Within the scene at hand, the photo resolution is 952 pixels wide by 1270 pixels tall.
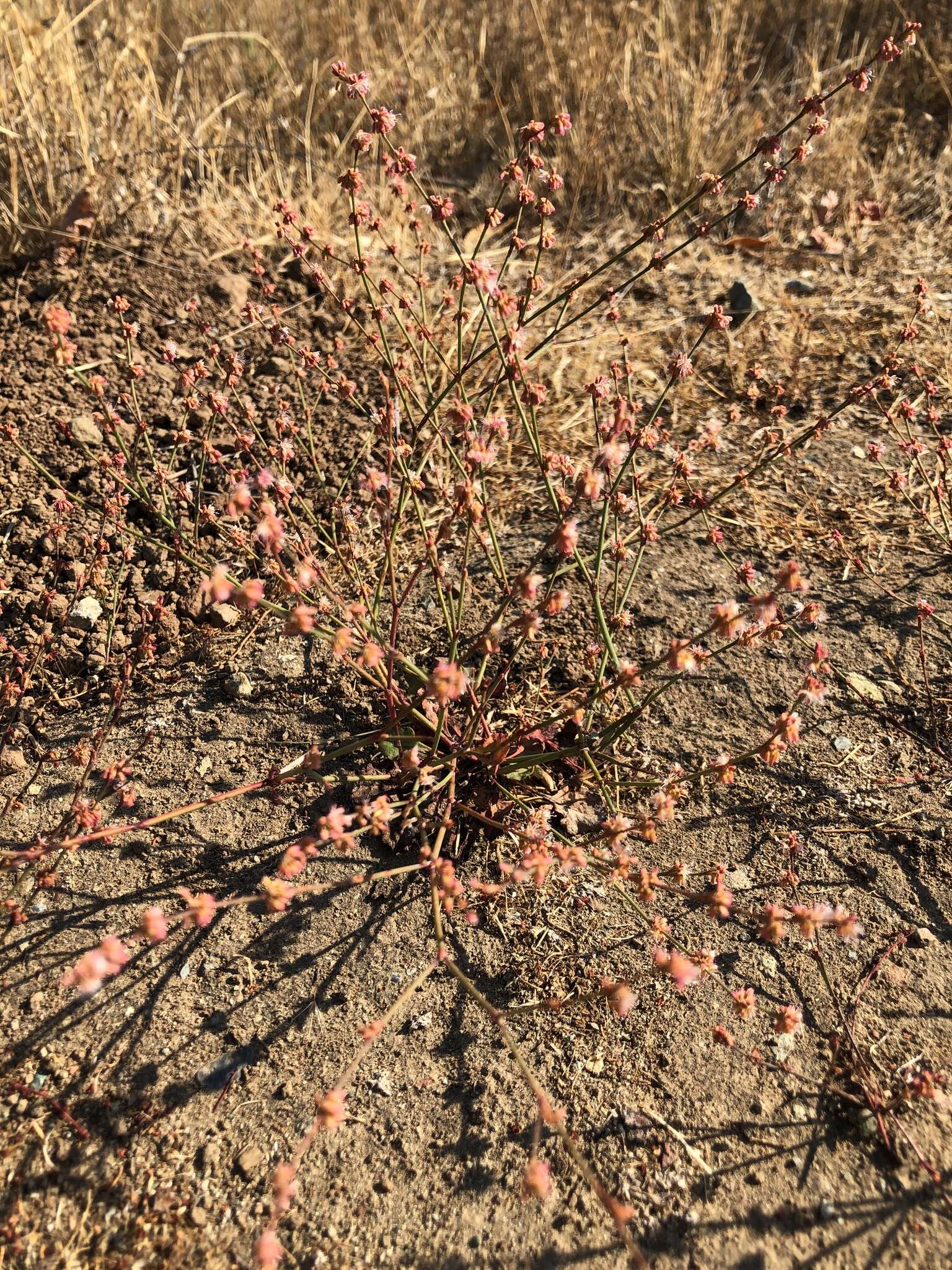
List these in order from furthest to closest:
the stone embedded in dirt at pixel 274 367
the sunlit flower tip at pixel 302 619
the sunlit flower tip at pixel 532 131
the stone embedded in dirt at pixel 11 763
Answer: the stone embedded in dirt at pixel 274 367, the stone embedded in dirt at pixel 11 763, the sunlit flower tip at pixel 532 131, the sunlit flower tip at pixel 302 619

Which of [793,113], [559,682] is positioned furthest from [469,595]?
[793,113]

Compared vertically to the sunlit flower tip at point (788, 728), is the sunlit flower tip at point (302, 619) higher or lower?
higher

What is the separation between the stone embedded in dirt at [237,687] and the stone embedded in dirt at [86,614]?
498 millimetres

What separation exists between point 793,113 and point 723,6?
860 millimetres

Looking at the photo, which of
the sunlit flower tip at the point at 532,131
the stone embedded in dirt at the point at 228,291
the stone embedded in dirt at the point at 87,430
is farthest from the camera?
the stone embedded in dirt at the point at 228,291

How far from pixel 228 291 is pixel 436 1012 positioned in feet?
10.0

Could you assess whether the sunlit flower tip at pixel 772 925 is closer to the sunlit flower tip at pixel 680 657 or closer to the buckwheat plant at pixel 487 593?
the buckwheat plant at pixel 487 593

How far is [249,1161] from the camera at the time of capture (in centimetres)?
190

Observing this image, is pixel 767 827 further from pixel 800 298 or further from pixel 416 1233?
pixel 800 298

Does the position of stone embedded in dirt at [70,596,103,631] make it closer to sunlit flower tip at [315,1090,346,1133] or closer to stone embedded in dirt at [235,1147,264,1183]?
stone embedded in dirt at [235,1147,264,1183]

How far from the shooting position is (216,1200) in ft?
6.09

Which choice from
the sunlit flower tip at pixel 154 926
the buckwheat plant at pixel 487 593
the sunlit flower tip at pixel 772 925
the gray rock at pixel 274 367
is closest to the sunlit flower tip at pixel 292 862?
the buckwheat plant at pixel 487 593

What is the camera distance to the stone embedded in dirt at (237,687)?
2.71m

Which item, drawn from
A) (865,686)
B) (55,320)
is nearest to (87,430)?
(55,320)
